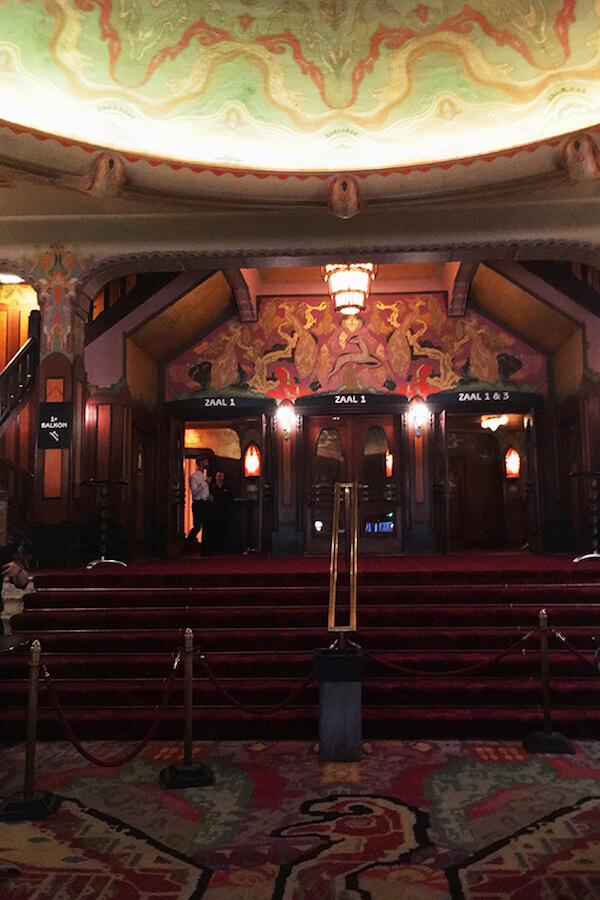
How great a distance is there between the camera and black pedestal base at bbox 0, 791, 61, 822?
370 centimetres

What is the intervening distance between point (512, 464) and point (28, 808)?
12327 mm

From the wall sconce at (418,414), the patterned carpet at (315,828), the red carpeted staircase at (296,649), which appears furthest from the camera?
the wall sconce at (418,414)

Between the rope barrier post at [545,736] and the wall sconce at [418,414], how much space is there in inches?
264

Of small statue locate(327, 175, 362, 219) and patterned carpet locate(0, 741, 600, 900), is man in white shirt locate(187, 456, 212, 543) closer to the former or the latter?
small statue locate(327, 175, 362, 219)

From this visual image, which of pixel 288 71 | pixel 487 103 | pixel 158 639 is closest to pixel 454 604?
pixel 158 639

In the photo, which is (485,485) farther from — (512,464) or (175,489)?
(175,489)

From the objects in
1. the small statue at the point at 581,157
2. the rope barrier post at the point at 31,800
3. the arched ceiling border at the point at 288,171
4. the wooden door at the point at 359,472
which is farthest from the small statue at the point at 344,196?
the rope barrier post at the point at 31,800

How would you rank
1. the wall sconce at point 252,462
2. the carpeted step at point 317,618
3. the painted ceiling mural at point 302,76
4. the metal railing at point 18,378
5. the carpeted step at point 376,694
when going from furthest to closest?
the wall sconce at point 252,462
the metal railing at point 18,378
the painted ceiling mural at point 302,76
the carpeted step at point 317,618
the carpeted step at point 376,694

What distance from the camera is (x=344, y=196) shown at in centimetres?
747

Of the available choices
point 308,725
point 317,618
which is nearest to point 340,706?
point 308,725

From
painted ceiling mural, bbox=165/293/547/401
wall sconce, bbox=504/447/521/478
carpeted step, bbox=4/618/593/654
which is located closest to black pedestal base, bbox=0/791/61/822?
carpeted step, bbox=4/618/593/654

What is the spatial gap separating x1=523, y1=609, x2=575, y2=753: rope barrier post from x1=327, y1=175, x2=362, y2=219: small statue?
15.6 ft

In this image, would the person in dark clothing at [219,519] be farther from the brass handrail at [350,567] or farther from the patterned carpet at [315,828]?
the patterned carpet at [315,828]

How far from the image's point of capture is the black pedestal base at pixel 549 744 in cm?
464
